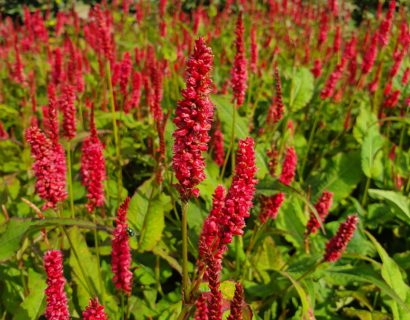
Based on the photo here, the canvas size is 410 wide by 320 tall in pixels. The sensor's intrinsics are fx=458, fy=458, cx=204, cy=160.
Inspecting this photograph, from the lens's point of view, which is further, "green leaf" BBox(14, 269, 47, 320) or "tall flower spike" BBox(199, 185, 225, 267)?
"green leaf" BBox(14, 269, 47, 320)

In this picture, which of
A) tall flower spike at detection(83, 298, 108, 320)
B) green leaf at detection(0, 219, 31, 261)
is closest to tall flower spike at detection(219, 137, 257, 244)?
tall flower spike at detection(83, 298, 108, 320)

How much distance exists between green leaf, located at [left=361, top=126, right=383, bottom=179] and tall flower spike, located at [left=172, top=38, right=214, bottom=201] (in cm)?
224

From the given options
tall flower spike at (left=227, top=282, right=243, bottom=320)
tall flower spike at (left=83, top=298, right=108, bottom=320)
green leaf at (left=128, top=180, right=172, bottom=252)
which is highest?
tall flower spike at (left=227, top=282, right=243, bottom=320)

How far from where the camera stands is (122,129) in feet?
11.8

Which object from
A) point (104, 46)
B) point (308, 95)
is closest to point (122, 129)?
point (104, 46)

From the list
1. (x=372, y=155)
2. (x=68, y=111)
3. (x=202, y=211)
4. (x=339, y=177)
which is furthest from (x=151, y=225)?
(x=372, y=155)

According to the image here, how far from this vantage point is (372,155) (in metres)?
3.29

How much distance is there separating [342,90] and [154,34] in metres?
3.30

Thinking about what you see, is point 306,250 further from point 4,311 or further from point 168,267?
point 4,311

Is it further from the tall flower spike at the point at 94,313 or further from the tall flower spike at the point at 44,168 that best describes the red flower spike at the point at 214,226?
the tall flower spike at the point at 44,168

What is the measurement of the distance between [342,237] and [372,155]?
63.1 inches

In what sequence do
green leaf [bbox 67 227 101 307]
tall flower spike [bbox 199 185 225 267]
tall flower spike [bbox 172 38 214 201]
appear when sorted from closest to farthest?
1. tall flower spike [bbox 172 38 214 201]
2. tall flower spike [bbox 199 185 225 267]
3. green leaf [bbox 67 227 101 307]

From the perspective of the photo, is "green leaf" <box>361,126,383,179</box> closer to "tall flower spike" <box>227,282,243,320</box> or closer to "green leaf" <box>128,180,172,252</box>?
"green leaf" <box>128,180,172,252</box>

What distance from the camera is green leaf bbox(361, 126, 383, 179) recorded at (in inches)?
127
